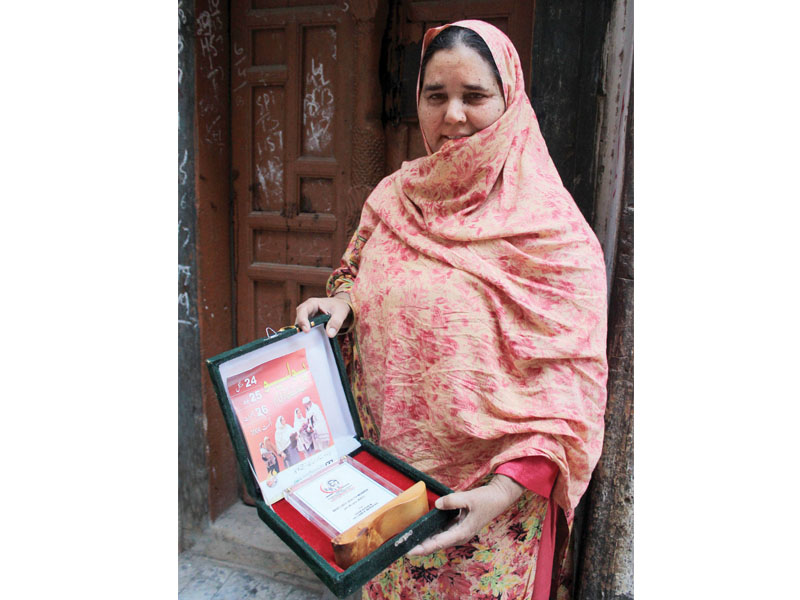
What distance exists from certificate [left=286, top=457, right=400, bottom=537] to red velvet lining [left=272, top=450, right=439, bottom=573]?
2cm

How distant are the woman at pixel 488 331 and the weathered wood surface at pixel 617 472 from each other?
385 millimetres

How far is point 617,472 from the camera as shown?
5.17ft

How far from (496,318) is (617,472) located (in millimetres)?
832

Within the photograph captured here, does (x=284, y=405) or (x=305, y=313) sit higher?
(x=305, y=313)

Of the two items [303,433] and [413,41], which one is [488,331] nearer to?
[303,433]

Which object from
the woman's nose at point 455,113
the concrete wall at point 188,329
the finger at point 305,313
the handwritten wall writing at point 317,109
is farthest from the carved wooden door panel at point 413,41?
the finger at point 305,313

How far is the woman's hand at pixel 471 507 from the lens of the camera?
0.99m

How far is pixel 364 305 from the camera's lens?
1.32m

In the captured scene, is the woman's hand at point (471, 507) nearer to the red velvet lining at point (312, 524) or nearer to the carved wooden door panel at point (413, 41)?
the red velvet lining at point (312, 524)

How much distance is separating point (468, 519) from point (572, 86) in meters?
1.38

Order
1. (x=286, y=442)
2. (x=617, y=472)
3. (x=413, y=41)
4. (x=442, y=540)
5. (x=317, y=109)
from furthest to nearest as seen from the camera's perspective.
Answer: (x=317, y=109) → (x=413, y=41) → (x=617, y=472) → (x=286, y=442) → (x=442, y=540)

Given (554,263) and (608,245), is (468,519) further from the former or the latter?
(608,245)

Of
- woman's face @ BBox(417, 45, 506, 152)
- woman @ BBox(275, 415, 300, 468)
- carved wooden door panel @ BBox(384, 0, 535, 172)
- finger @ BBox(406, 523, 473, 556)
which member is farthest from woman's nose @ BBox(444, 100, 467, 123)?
finger @ BBox(406, 523, 473, 556)

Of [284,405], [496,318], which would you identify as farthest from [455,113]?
[284,405]
